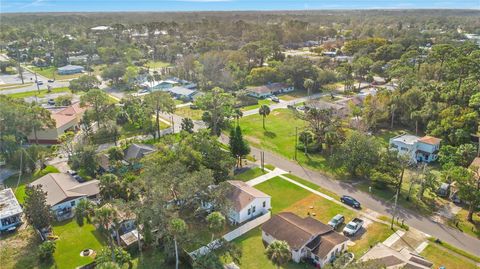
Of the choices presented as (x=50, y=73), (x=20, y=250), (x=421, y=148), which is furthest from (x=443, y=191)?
(x=50, y=73)

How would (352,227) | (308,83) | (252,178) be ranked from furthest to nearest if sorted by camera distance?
(308,83) < (252,178) < (352,227)

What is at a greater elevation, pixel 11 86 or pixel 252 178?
pixel 11 86

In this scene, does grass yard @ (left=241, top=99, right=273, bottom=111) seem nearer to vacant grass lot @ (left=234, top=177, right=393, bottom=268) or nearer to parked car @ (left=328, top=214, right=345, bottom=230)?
vacant grass lot @ (left=234, top=177, right=393, bottom=268)

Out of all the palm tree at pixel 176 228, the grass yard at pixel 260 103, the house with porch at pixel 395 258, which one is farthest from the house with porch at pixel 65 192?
the grass yard at pixel 260 103

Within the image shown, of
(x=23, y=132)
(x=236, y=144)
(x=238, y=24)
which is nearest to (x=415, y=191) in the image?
(x=236, y=144)

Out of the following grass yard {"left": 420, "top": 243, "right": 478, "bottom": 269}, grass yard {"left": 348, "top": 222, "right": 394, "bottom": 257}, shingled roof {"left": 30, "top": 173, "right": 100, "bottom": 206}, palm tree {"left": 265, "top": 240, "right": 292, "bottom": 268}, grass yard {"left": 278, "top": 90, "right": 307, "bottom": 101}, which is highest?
palm tree {"left": 265, "top": 240, "right": 292, "bottom": 268}

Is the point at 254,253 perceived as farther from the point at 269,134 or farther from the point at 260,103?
the point at 260,103

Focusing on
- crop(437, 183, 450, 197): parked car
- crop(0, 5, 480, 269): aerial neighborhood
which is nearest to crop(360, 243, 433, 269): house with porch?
crop(0, 5, 480, 269): aerial neighborhood
